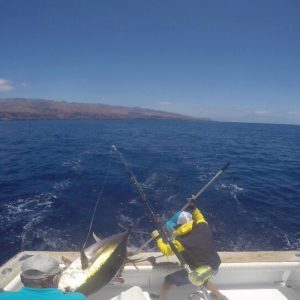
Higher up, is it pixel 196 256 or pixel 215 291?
pixel 196 256

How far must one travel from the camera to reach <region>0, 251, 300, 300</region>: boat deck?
15.6ft

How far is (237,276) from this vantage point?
4977 millimetres

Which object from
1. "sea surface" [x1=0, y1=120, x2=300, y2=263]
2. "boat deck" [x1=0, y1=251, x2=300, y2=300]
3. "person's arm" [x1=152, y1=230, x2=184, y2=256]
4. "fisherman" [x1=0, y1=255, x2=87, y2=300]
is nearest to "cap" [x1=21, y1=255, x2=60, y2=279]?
"fisherman" [x1=0, y1=255, x2=87, y2=300]

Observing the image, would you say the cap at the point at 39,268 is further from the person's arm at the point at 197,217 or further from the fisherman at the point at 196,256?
the person's arm at the point at 197,217

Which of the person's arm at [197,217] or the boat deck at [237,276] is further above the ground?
the person's arm at [197,217]

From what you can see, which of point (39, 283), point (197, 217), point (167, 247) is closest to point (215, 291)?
point (167, 247)

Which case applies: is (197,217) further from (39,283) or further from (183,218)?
(39,283)

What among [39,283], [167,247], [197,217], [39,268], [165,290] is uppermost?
[39,268]

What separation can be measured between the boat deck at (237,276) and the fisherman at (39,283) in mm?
2173

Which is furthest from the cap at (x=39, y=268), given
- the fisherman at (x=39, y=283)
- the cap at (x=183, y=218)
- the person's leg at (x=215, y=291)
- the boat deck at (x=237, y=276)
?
the person's leg at (x=215, y=291)

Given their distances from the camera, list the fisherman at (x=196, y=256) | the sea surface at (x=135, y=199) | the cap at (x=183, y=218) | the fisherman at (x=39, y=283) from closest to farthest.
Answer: the fisherman at (x=39, y=283), the fisherman at (x=196, y=256), the cap at (x=183, y=218), the sea surface at (x=135, y=199)

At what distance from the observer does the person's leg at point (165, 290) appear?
4609mm

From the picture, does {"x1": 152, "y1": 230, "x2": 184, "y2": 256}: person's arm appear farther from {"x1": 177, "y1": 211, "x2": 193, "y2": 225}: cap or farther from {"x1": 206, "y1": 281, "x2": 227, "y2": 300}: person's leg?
{"x1": 206, "y1": 281, "x2": 227, "y2": 300}: person's leg

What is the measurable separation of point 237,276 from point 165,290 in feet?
4.34
